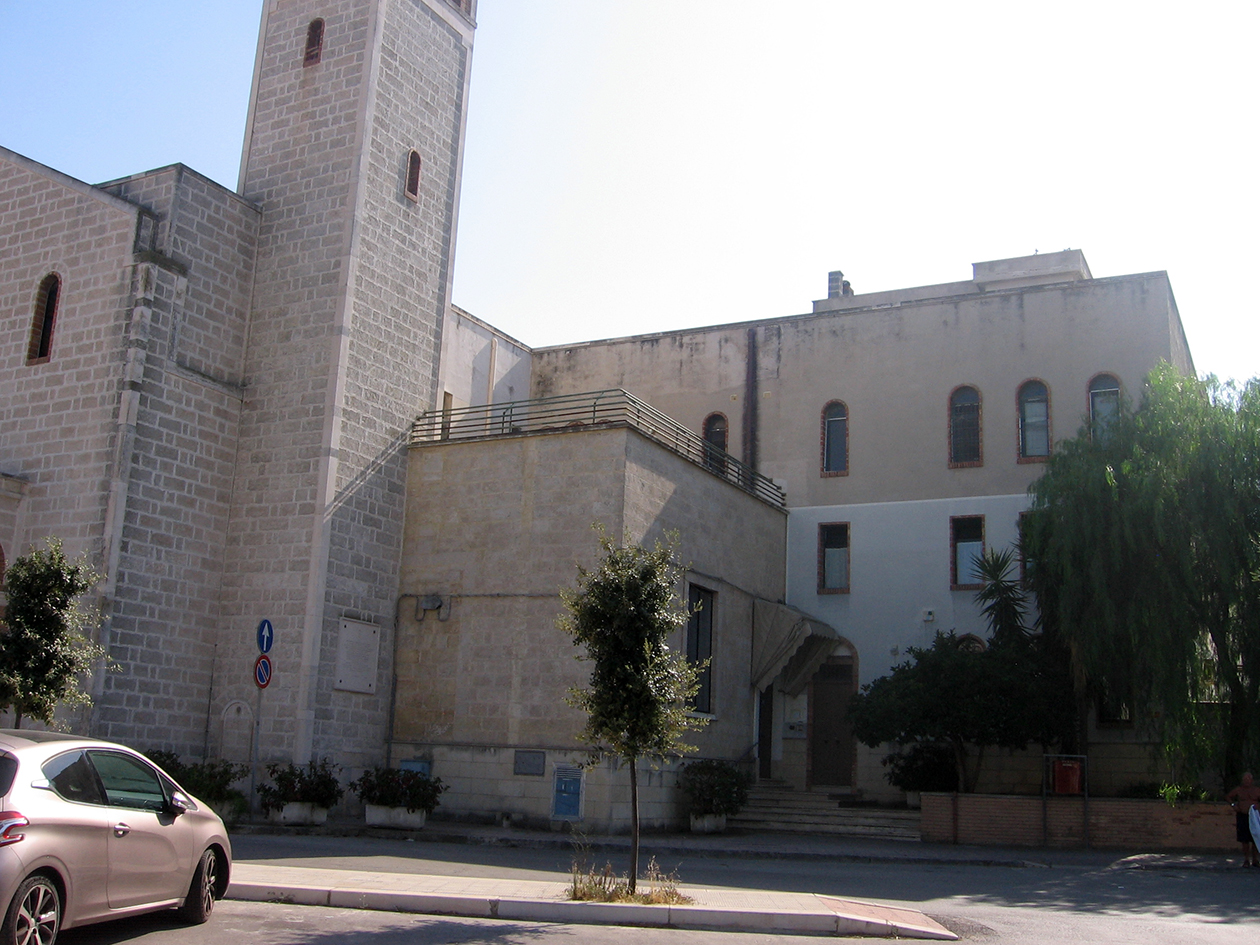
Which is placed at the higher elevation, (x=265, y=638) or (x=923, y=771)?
(x=265, y=638)

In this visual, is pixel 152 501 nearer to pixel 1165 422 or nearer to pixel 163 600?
pixel 163 600

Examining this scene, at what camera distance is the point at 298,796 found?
17.9 m

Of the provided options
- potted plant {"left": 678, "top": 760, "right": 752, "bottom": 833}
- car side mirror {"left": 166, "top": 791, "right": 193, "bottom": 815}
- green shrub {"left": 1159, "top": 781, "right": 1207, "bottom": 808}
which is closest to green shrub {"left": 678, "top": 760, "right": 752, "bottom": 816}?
potted plant {"left": 678, "top": 760, "right": 752, "bottom": 833}

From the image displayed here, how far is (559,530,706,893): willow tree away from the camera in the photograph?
37.1ft

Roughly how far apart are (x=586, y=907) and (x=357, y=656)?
35.9ft

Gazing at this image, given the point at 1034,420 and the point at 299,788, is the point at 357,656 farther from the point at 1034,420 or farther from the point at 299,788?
the point at 1034,420

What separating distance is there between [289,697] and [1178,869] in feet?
45.5

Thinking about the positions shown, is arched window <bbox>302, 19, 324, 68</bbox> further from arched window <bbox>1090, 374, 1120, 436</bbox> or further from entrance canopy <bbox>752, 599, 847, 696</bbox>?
arched window <bbox>1090, 374, 1120, 436</bbox>

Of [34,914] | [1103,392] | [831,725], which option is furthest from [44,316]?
[1103,392]

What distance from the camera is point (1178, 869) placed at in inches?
645

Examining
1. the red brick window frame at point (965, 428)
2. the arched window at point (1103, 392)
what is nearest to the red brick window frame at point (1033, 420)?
the red brick window frame at point (965, 428)

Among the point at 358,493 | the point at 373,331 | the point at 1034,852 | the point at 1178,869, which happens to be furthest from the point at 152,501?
the point at 1178,869

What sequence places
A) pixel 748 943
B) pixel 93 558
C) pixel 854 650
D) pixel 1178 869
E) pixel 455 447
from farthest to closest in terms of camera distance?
pixel 854 650, pixel 455 447, pixel 93 558, pixel 1178 869, pixel 748 943

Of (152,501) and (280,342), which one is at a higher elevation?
(280,342)
